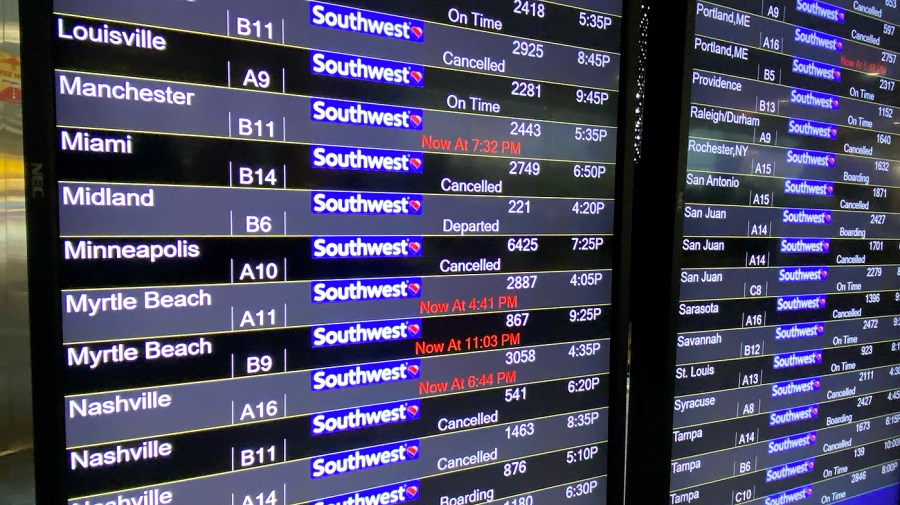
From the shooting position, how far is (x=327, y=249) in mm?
1282

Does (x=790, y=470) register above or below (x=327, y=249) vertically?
below

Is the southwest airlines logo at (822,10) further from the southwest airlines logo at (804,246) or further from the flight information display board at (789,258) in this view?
the southwest airlines logo at (804,246)

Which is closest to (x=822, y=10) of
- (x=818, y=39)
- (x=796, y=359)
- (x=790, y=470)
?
(x=818, y=39)

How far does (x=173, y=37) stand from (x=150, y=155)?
217 mm

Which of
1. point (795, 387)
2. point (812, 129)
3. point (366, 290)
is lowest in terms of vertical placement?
point (795, 387)

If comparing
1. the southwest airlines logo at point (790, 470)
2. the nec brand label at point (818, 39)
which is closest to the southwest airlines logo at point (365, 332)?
the southwest airlines logo at point (790, 470)

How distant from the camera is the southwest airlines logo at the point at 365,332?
4.26 feet

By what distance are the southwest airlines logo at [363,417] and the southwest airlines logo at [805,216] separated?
129 cm

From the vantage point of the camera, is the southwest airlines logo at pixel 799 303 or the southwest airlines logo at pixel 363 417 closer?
the southwest airlines logo at pixel 363 417

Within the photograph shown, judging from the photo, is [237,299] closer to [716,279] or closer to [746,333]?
[716,279]

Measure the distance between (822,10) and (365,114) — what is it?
154 centimetres

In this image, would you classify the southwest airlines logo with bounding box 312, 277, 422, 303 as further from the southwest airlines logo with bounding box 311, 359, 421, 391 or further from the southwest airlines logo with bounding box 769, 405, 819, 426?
the southwest airlines logo with bounding box 769, 405, 819, 426

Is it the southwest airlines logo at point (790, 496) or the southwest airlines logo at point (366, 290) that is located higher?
the southwest airlines logo at point (366, 290)

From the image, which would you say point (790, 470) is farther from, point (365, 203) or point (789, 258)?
point (365, 203)
